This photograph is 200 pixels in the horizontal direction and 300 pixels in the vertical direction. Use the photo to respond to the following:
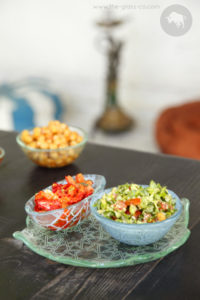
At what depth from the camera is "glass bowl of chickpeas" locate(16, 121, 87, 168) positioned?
1.45 m

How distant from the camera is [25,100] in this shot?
345 cm

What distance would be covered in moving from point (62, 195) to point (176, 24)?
188 centimetres

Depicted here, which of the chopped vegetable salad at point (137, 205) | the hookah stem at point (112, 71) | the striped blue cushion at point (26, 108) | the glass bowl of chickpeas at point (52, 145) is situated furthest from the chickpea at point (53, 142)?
the hookah stem at point (112, 71)

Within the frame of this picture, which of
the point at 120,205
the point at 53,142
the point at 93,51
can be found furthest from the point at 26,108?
the point at 120,205

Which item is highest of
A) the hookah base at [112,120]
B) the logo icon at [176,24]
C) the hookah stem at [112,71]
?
the logo icon at [176,24]

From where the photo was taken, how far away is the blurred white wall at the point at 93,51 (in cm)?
355

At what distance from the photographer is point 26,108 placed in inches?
134

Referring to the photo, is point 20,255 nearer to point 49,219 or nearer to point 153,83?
point 49,219

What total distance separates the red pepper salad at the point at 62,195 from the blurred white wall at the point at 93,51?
253cm

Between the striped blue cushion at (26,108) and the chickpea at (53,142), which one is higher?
the chickpea at (53,142)

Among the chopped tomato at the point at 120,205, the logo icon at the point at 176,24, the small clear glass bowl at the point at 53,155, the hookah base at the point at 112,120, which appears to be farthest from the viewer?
the hookah base at the point at 112,120

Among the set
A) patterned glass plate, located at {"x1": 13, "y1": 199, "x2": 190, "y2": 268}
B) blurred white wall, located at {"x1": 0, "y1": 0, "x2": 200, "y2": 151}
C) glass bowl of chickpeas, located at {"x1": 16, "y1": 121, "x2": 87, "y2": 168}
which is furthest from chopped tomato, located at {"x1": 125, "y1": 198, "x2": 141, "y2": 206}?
blurred white wall, located at {"x1": 0, "y1": 0, "x2": 200, "y2": 151}

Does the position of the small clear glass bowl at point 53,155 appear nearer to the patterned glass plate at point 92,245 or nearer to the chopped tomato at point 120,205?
the patterned glass plate at point 92,245

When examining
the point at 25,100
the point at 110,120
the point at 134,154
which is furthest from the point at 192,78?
the point at 134,154
